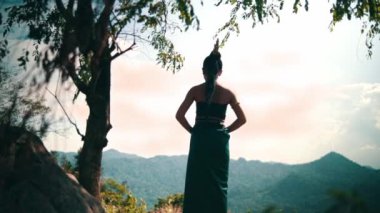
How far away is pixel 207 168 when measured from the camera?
5.88 metres

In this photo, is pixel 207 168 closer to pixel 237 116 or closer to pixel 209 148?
pixel 209 148

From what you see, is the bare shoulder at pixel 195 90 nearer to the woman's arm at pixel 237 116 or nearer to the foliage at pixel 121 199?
the woman's arm at pixel 237 116

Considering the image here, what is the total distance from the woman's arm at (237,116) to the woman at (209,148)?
102 mm

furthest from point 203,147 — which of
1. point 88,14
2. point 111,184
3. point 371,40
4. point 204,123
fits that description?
point 111,184

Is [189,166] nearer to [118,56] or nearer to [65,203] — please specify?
[65,203]

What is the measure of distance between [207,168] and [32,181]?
113 inches

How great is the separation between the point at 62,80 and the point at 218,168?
2.54m

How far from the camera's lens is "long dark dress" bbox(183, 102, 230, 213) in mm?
5871

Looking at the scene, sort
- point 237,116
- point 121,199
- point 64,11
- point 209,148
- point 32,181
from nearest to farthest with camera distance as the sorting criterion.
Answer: point 209,148, point 237,116, point 32,181, point 64,11, point 121,199

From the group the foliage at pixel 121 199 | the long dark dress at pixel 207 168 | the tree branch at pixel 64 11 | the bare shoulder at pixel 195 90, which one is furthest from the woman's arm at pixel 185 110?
the foliage at pixel 121 199

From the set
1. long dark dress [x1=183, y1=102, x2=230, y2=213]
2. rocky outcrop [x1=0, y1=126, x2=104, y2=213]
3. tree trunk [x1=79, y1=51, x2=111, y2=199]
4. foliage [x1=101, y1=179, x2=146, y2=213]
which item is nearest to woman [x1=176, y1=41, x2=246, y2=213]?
long dark dress [x1=183, y1=102, x2=230, y2=213]

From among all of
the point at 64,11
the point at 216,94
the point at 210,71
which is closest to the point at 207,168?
the point at 216,94

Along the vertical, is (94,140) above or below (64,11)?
below

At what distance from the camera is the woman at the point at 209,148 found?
19.3ft
